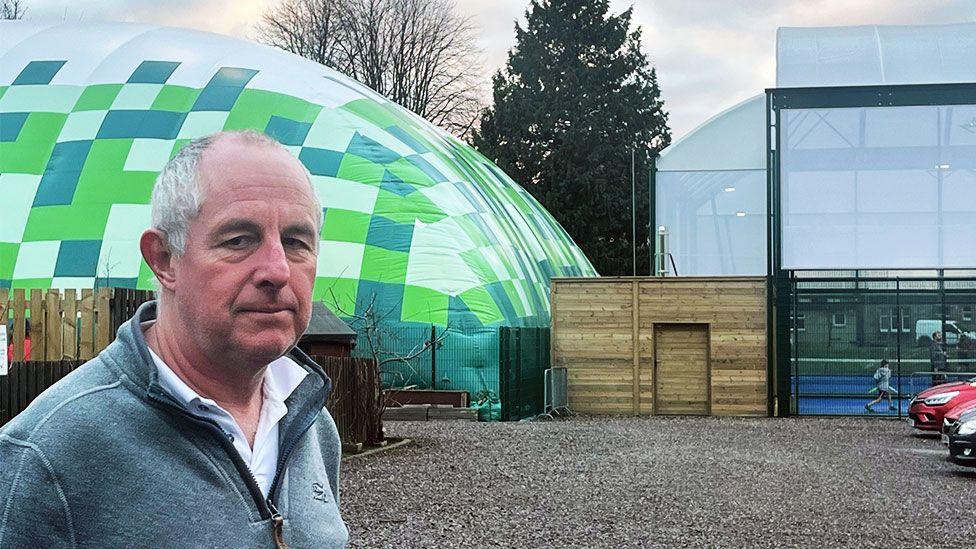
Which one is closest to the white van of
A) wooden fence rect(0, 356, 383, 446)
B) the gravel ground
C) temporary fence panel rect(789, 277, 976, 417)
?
temporary fence panel rect(789, 277, 976, 417)

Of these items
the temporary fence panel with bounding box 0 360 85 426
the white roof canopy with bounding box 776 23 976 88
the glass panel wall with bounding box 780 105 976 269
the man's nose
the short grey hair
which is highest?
the white roof canopy with bounding box 776 23 976 88

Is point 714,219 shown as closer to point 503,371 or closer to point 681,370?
point 681,370

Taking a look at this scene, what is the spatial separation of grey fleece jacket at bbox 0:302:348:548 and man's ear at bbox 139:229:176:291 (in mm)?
98

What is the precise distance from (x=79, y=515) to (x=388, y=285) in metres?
25.0

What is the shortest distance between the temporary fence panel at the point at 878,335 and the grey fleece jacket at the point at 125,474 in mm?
24518

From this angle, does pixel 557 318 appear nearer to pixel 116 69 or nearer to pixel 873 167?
pixel 873 167

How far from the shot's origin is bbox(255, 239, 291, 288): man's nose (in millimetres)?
2014

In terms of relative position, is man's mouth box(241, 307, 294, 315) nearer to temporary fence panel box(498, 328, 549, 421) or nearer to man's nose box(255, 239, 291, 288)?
man's nose box(255, 239, 291, 288)

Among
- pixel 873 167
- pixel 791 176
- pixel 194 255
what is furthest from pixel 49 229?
pixel 194 255

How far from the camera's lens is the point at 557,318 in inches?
1063

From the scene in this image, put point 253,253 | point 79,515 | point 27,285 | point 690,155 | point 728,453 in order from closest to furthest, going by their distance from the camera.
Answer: point 79,515
point 253,253
point 728,453
point 27,285
point 690,155

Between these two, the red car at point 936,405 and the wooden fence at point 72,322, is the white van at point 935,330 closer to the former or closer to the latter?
the red car at point 936,405

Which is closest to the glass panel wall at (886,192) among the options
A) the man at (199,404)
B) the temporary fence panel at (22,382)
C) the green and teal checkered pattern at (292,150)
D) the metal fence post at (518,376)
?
the metal fence post at (518,376)

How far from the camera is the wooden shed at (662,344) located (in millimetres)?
26484
